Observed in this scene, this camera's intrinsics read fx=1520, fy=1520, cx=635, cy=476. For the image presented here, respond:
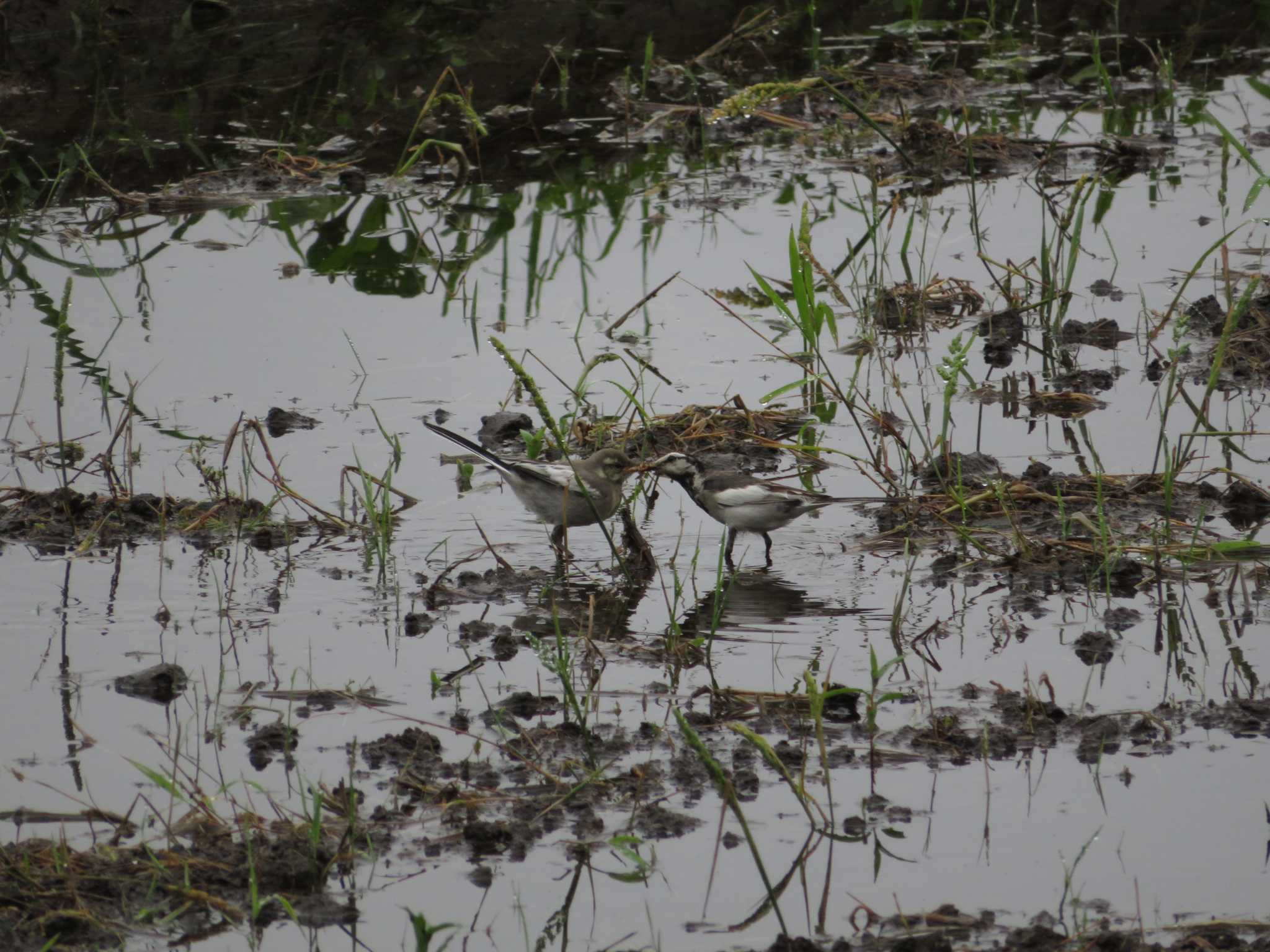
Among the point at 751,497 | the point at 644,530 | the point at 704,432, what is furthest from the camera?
the point at 704,432

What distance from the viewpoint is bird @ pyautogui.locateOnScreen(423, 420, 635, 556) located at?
24.7 ft

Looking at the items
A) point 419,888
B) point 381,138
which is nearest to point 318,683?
point 419,888

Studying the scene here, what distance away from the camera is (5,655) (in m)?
6.28

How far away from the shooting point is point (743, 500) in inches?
291

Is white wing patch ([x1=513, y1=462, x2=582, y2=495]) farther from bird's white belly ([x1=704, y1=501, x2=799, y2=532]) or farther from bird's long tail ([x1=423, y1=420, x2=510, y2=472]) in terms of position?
bird's white belly ([x1=704, y1=501, x2=799, y2=532])

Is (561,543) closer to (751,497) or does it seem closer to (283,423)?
(751,497)

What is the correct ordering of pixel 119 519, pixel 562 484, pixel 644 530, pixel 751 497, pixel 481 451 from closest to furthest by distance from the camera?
pixel 751 497 → pixel 562 484 → pixel 119 519 → pixel 481 451 → pixel 644 530

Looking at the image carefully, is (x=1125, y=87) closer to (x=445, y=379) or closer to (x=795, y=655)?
(x=445, y=379)

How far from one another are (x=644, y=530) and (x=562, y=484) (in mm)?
664

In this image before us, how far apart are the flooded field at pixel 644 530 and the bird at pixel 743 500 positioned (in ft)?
0.16

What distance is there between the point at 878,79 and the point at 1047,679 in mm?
9524

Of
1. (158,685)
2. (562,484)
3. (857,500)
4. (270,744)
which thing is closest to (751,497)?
(857,500)

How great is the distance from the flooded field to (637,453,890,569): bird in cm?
5

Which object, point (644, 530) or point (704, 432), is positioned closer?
point (644, 530)
